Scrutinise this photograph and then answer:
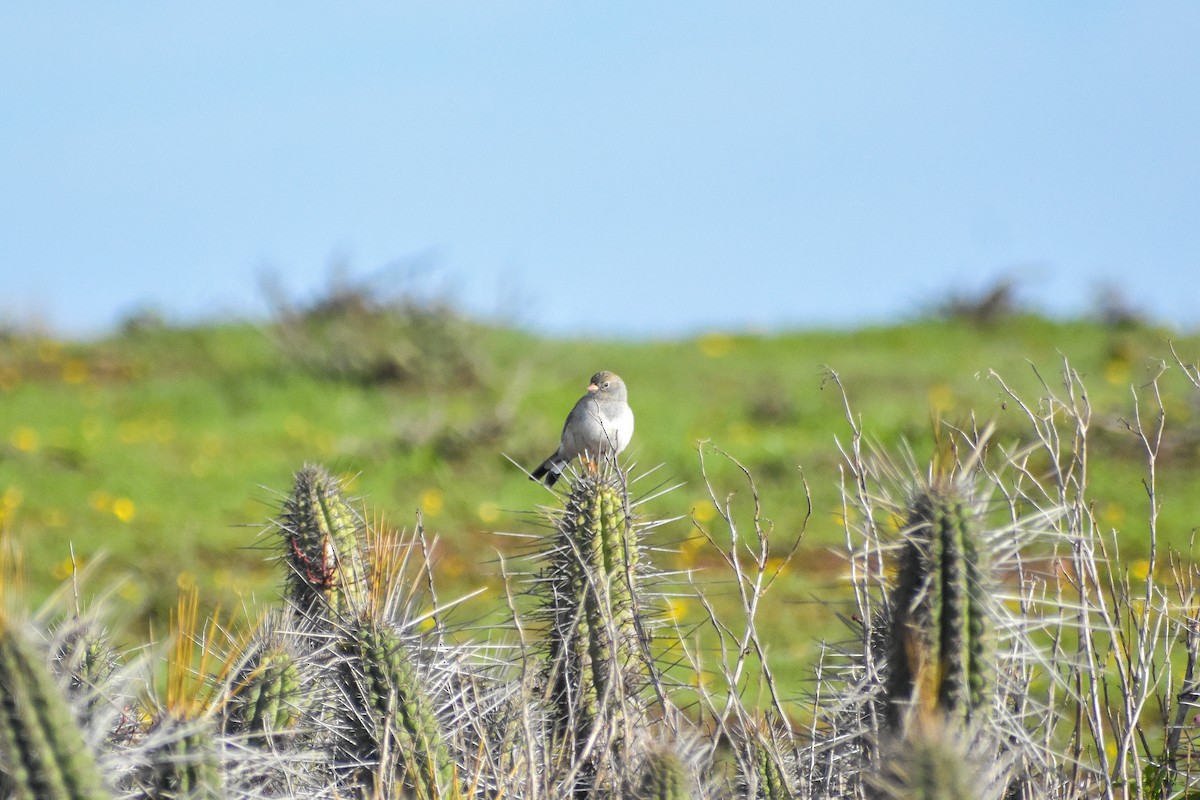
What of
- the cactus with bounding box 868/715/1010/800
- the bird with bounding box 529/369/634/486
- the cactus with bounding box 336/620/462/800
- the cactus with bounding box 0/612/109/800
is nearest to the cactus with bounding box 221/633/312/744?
the cactus with bounding box 336/620/462/800

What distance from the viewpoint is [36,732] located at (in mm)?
2160

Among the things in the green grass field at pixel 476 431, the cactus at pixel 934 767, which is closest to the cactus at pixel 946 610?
the cactus at pixel 934 767

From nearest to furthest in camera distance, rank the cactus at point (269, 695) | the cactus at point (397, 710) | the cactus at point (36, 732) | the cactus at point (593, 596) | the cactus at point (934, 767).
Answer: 1. the cactus at point (934, 767)
2. the cactus at point (36, 732)
3. the cactus at point (397, 710)
4. the cactus at point (269, 695)
5. the cactus at point (593, 596)

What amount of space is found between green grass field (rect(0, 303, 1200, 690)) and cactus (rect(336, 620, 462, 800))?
370 cm

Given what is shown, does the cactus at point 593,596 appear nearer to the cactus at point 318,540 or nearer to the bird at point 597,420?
the cactus at point 318,540

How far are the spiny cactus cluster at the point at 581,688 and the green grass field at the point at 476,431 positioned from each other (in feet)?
10.3

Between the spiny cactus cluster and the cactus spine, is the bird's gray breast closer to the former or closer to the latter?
the spiny cactus cluster

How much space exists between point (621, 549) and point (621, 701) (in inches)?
21.5

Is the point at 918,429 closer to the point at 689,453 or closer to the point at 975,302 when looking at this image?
the point at 689,453

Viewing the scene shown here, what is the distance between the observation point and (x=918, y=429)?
36.2ft

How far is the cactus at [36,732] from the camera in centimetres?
214

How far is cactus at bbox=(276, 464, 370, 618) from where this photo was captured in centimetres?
388

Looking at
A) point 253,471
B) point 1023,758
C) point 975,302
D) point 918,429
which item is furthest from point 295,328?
point 1023,758

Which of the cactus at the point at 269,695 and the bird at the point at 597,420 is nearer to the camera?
the cactus at the point at 269,695
